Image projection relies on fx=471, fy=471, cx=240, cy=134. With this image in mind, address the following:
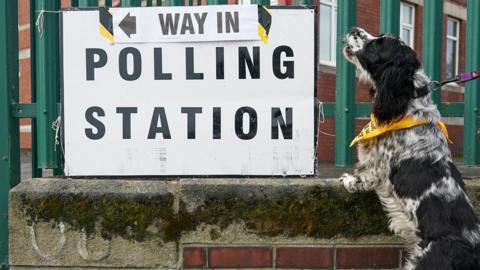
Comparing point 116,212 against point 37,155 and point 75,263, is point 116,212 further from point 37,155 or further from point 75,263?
point 37,155

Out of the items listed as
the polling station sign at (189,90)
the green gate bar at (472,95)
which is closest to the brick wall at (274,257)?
the polling station sign at (189,90)

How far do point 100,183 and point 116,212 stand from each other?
0.20 m

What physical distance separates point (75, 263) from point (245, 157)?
1.14m

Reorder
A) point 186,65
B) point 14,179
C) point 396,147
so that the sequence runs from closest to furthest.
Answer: point 396,147 < point 186,65 < point 14,179

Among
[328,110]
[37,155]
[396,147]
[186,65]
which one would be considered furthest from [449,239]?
[37,155]

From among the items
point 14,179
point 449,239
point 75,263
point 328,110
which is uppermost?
point 328,110

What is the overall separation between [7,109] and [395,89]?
227 centimetres

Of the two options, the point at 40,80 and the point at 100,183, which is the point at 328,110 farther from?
the point at 40,80

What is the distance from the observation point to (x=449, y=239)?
2275 millimetres

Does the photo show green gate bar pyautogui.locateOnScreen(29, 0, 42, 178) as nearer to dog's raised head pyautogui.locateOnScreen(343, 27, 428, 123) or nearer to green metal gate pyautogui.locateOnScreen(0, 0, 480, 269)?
green metal gate pyautogui.locateOnScreen(0, 0, 480, 269)

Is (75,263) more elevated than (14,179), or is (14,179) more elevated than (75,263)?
(14,179)

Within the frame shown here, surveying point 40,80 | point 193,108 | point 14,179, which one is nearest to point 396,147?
point 193,108

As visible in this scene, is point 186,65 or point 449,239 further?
point 186,65

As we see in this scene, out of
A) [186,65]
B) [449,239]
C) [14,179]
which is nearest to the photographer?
[449,239]
